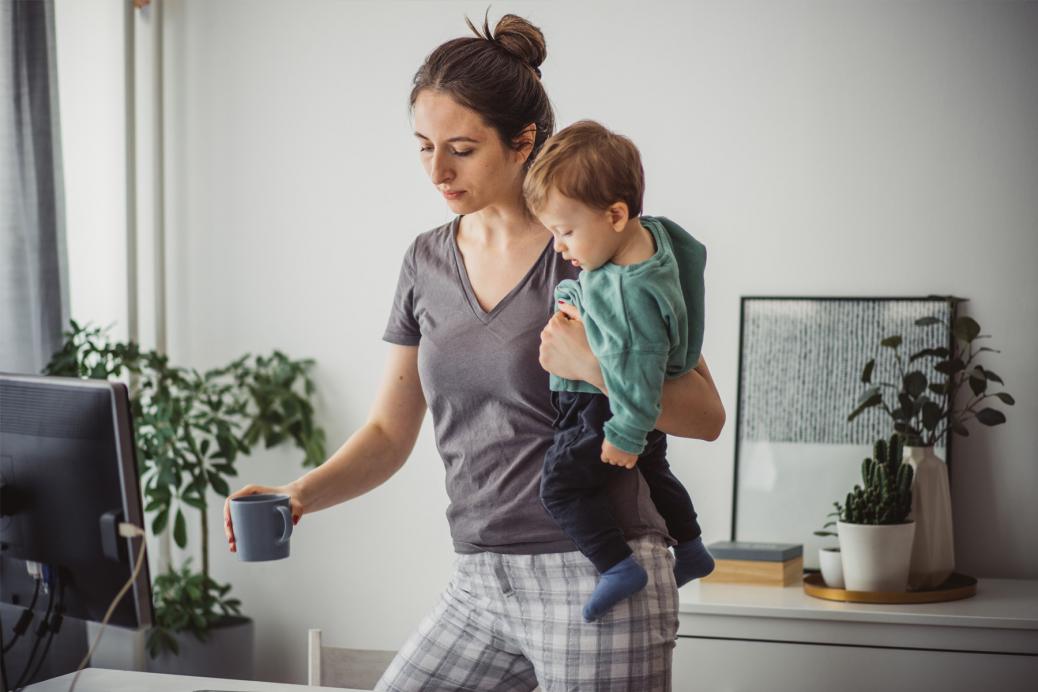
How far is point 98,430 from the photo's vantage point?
1.15m

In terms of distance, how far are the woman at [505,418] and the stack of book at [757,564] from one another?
1239 millimetres

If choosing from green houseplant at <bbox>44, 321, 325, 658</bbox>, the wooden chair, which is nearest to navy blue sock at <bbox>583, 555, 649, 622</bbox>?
the wooden chair

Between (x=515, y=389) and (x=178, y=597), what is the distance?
2102 mm

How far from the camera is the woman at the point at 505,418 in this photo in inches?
50.4

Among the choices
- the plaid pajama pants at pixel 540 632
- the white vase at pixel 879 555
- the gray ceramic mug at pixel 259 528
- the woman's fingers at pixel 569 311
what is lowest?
the white vase at pixel 879 555

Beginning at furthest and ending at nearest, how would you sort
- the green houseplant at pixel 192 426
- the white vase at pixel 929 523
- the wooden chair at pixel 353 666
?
the green houseplant at pixel 192 426 < the white vase at pixel 929 523 < the wooden chair at pixel 353 666

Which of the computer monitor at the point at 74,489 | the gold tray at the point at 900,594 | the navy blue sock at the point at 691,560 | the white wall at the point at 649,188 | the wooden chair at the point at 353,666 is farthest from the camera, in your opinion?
the white wall at the point at 649,188

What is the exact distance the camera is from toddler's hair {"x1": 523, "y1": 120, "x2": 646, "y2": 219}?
1.26 metres

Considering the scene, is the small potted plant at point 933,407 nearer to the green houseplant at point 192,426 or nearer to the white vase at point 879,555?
the white vase at point 879,555

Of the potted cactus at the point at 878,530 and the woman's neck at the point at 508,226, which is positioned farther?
the potted cactus at the point at 878,530

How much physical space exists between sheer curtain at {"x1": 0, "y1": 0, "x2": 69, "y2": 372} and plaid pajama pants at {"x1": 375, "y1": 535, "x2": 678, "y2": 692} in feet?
6.17

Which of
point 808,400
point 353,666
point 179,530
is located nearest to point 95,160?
point 179,530

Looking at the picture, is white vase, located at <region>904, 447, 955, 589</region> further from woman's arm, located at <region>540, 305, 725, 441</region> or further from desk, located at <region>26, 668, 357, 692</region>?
desk, located at <region>26, 668, 357, 692</region>

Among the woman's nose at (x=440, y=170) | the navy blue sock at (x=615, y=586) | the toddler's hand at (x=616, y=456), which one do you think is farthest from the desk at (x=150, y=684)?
the woman's nose at (x=440, y=170)
